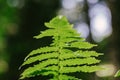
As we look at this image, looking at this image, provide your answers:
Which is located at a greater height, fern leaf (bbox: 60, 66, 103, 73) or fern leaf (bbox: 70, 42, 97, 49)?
fern leaf (bbox: 70, 42, 97, 49)

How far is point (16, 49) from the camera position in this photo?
43.7ft

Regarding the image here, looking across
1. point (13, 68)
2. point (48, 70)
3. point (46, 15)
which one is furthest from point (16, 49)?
point (48, 70)

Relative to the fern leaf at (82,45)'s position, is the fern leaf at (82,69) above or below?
below

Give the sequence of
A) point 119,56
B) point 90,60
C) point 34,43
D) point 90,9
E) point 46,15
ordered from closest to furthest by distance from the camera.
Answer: point 90,60 → point 119,56 → point 34,43 → point 46,15 → point 90,9

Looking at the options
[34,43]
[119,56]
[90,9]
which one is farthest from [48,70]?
[90,9]

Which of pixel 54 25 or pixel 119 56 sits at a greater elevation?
pixel 54 25

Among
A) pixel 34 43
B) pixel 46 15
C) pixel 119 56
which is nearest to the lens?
pixel 119 56

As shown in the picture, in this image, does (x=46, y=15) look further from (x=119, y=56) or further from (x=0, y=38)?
(x=119, y=56)

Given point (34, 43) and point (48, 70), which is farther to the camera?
point (34, 43)

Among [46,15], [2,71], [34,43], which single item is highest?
[46,15]

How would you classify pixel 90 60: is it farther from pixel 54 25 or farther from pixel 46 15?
pixel 46 15

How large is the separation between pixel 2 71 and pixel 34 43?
1634 millimetres

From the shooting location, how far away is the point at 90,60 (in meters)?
1.16

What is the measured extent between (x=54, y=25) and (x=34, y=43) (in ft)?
37.3
